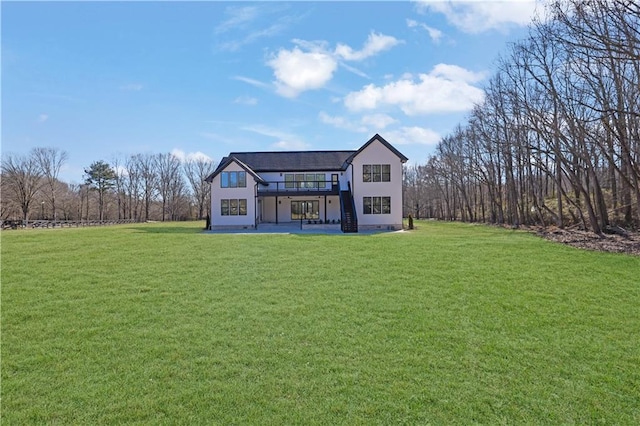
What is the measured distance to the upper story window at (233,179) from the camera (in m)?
26.6

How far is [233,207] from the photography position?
87.3 feet

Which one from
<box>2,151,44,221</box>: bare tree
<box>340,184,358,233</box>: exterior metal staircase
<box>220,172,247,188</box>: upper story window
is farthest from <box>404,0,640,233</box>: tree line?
<box>2,151,44,221</box>: bare tree

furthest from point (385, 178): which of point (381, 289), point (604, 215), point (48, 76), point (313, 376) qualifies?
point (313, 376)

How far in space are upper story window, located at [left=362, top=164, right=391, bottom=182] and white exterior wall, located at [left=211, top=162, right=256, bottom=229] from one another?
8.60 meters

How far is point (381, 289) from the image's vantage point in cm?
802

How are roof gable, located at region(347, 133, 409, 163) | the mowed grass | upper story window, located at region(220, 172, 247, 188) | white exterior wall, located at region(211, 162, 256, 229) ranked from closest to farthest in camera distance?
the mowed grass < roof gable, located at region(347, 133, 409, 163) < white exterior wall, located at region(211, 162, 256, 229) < upper story window, located at region(220, 172, 247, 188)

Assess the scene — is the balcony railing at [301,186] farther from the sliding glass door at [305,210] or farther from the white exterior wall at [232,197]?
the white exterior wall at [232,197]

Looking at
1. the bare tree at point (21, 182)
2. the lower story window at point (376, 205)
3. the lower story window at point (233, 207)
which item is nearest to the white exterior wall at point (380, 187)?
the lower story window at point (376, 205)

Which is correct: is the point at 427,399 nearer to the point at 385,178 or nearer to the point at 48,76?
the point at 48,76

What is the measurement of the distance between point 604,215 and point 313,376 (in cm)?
2168

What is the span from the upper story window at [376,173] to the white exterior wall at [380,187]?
0.71 ft

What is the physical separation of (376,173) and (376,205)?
2.30m

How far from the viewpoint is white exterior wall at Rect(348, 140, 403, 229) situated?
2494cm

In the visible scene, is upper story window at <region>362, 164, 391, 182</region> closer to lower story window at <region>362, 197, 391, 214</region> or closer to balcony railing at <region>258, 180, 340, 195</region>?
lower story window at <region>362, 197, 391, 214</region>
